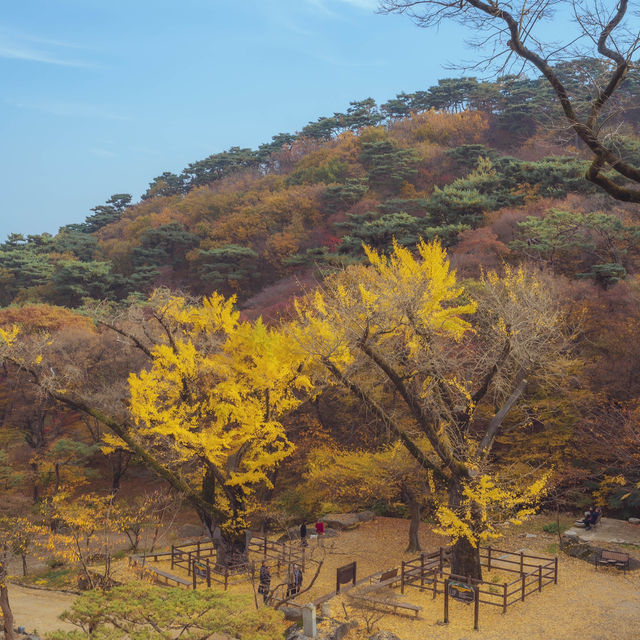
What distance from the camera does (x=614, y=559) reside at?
16469mm

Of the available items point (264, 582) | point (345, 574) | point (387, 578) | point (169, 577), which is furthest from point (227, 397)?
point (387, 578)

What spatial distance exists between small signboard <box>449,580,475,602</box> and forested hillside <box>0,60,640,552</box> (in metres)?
4.29

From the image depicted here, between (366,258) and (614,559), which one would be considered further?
(366,258)

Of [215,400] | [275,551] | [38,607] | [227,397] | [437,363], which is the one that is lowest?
[38,607]

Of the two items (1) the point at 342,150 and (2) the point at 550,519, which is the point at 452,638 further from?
(1) the point at 342,150

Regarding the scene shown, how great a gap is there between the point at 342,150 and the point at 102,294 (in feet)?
92.0

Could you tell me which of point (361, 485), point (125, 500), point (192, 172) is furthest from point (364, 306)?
point (192, 172)

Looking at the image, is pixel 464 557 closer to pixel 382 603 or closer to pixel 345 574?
pixel 382 603

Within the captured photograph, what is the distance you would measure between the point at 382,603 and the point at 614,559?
6955 mm

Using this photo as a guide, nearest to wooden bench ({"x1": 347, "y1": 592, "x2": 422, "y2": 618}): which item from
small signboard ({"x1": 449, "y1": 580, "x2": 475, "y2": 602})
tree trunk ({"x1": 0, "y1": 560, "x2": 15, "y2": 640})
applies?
small signboard ({"x1": 449, "y1": 580, "x2": 475, "y2": 602})

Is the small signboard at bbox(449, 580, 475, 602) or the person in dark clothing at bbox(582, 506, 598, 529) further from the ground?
the person in dark clothing at bbox(582, 506, 598, 529)

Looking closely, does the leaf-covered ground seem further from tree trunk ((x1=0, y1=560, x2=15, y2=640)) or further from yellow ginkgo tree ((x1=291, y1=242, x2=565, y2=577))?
tree trunk ((x1=0, y1=560, x2=15, y2=640))

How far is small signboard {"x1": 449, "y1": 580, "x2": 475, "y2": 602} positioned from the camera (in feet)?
47.3

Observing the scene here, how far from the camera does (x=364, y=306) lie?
1321cm
